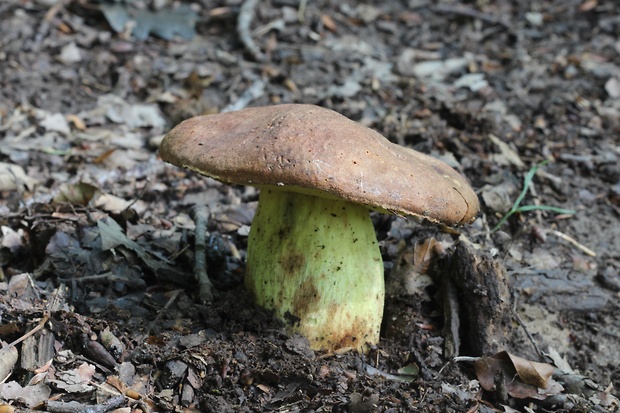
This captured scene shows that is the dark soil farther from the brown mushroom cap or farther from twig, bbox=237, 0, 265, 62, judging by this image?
the brown mushroom cap

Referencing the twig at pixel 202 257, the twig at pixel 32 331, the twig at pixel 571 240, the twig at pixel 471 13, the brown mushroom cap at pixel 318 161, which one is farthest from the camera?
the twig at pixel 471 13

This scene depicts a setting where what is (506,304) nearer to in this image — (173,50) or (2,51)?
(173,50)

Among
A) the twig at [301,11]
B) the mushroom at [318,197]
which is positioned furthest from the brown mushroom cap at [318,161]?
the twig at [301,11]

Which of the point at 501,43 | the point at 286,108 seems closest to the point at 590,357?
the point at 286,108

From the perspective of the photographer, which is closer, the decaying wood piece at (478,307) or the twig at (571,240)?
the decaying wood piece at (478,307)

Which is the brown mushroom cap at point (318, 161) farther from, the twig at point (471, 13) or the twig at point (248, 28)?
the twig at point (471, 13)

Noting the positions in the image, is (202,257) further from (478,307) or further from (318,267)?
(478,307)
